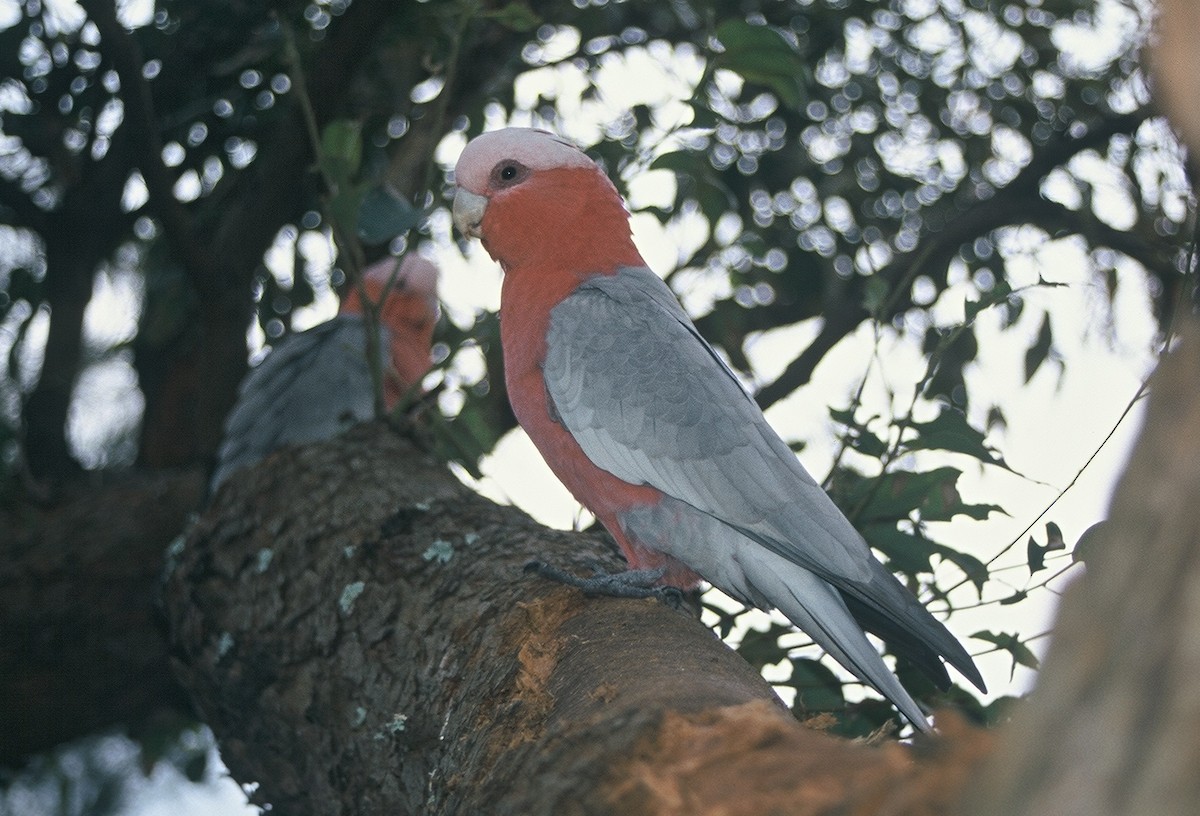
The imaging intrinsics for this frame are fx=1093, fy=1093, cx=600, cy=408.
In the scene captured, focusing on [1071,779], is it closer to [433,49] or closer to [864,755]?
[864,755]

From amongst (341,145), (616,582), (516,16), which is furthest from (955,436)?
(341,145)

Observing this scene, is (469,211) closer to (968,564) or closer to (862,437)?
(862,437)

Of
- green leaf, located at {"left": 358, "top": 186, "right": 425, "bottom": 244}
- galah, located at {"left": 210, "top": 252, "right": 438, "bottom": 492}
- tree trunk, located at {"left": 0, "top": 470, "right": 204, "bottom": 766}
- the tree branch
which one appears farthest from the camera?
galah, located at {"left": 210, "top": 252, "right": 438, "bottom": 492}

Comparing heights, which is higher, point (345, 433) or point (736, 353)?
point (736, 353)

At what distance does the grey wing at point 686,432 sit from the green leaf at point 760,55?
655 millimetres

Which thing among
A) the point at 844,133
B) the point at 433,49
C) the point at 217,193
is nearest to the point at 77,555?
the point at 217,193

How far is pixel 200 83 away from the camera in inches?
166

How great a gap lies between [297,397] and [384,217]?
4.77 feet

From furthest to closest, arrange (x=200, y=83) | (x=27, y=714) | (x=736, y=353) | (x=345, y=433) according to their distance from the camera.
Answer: (x=200, y=83)
(x=736, y=353)
(x=27, y=714)
(x=345, y=433)

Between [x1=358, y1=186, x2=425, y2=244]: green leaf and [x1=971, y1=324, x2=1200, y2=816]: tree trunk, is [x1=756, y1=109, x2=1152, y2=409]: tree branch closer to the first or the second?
[x1=358, y1=186, x2=425, y2=244]: green leaf

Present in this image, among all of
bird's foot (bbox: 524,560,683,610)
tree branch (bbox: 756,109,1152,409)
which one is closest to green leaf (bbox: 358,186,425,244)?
bird's foot (bbox: 524,560,683,610)

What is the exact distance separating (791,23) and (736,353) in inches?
53.8

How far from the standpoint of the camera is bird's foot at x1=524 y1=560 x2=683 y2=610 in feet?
7.02

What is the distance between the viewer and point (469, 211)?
119 inches
